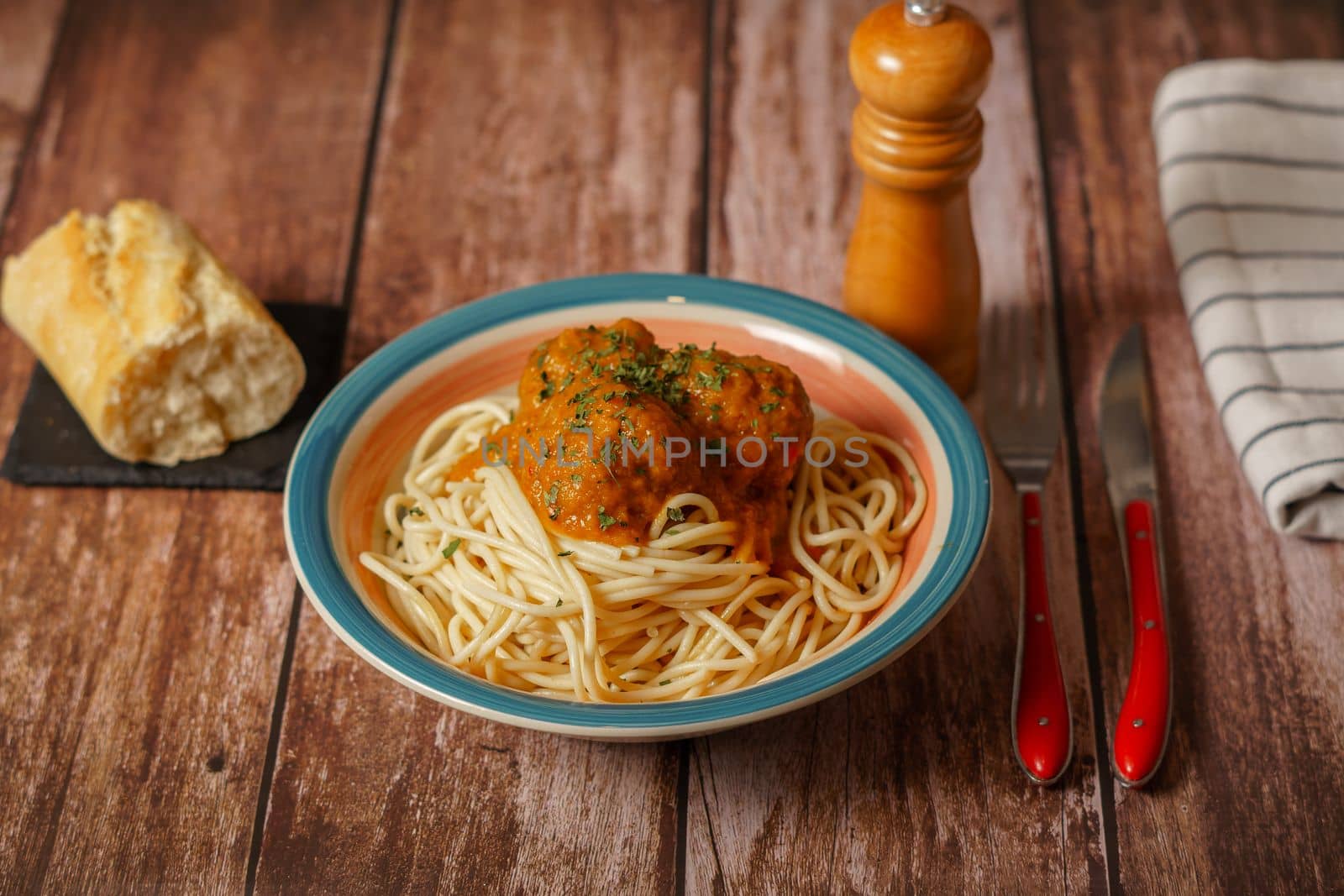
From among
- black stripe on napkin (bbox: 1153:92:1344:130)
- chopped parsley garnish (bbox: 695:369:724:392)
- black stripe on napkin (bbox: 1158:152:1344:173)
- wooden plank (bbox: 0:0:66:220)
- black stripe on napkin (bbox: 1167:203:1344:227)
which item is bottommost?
black stripe on napkin (bbox: 1167:203:1344:227)

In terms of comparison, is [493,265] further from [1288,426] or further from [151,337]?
[1288,426]

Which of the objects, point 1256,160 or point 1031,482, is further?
point 1256,160

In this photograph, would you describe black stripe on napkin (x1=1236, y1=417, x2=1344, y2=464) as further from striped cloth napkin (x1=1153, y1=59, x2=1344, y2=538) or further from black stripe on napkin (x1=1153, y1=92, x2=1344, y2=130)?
black stripe on napkin (x1=1153, y1=92, x2=1344, y2=130)

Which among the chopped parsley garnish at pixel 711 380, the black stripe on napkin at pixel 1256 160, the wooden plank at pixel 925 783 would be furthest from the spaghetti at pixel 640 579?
the black stripe on napkin at pixel 1256 160

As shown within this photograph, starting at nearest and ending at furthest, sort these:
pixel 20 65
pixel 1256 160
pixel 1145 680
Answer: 1. pixel 1145 680
2. pixel 1256 160
3. pixel 20 65

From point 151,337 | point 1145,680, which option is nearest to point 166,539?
point 151,337

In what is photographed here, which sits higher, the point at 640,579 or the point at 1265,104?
the point at 1265,104

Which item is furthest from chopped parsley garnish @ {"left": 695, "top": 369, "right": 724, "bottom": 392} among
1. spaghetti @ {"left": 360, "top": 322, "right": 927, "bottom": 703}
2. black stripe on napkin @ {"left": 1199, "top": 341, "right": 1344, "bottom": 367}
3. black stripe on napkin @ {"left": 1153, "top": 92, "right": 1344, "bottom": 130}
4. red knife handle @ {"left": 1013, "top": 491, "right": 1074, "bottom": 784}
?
black stripe on napkin @ {"left": 1153, "top": 92, "right": 1344, "bottom": 130}

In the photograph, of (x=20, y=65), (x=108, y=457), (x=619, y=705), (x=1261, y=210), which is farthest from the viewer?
(x=20, y=65)
